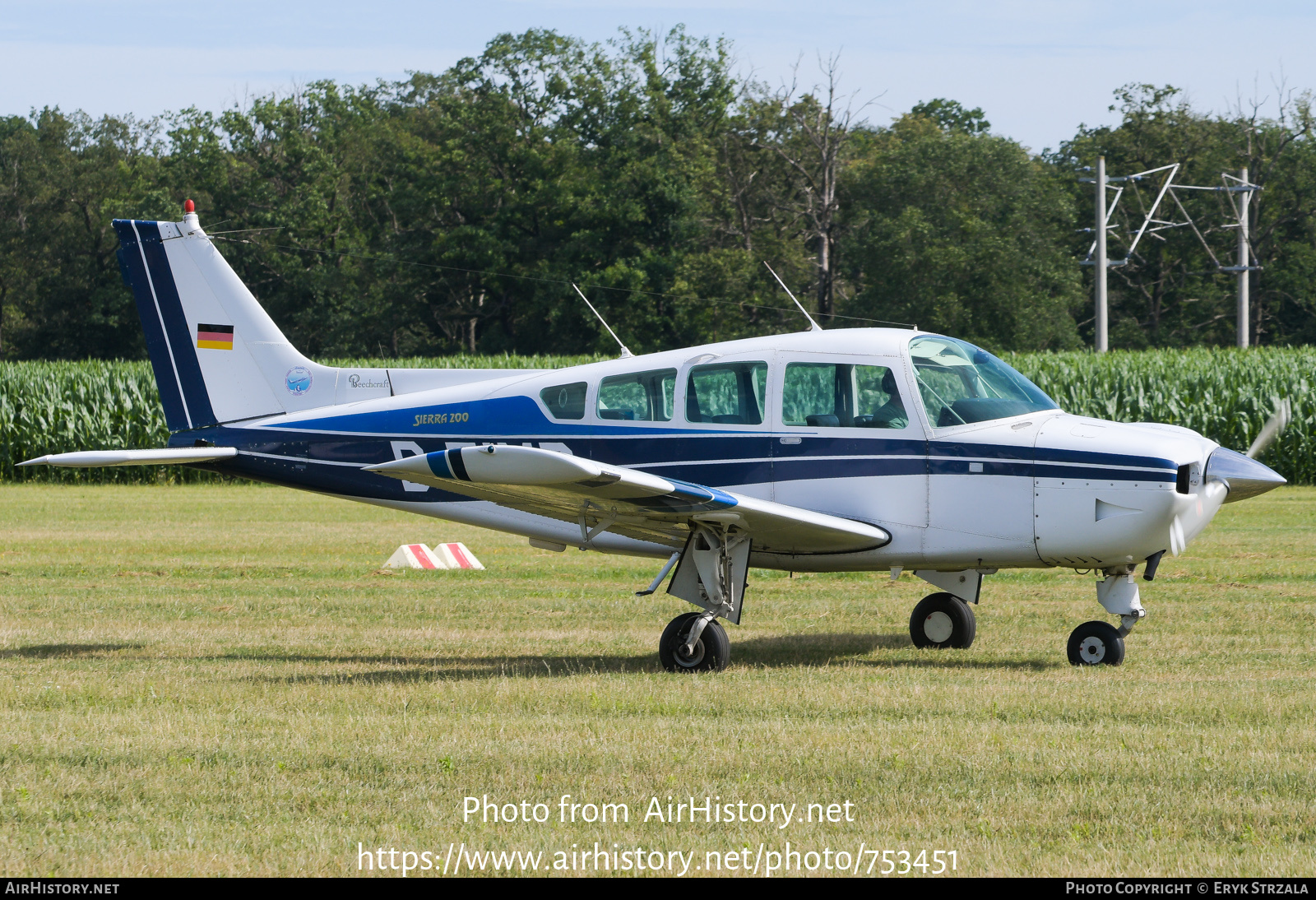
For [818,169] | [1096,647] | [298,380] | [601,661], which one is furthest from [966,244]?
[601,661]

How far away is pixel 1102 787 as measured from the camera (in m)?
5.87

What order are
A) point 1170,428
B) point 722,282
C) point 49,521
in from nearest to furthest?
point 1170,428, point 49,521, point 722,282

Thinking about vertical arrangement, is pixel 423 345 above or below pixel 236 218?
below

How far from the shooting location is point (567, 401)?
32.5 feet

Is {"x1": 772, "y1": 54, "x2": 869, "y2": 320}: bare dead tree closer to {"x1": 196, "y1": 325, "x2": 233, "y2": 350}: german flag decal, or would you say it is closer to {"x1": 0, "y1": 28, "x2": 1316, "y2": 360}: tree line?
{"x1": 0, "y1": 28, "x2": 1316, "y2": 360}: tree line

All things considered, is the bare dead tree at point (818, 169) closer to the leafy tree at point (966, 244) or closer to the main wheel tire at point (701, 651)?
the leafy tree at point (966, 244)

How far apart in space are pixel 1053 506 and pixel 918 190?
47.2 metres

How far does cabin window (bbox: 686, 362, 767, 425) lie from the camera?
948cm

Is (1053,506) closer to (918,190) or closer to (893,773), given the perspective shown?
(893,773)

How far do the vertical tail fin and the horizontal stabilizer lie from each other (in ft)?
1.41

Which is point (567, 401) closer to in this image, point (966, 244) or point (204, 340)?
point (204, 340)

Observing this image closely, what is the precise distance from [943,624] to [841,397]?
2.01 metres
